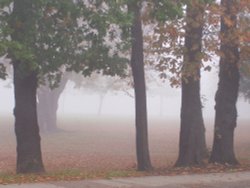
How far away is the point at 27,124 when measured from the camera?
1700cm

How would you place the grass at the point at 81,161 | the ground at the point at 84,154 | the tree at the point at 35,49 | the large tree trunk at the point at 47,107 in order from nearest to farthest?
the tree at the point at 35,49 → the grass at the point at 81,161 → the ground at the point at 84,154 → the large tree trunk at the point at 47,107

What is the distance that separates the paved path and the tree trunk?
10.9 ft

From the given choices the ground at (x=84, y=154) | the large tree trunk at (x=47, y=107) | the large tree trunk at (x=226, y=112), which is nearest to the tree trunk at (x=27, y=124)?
the ground at (x=84, y=154)

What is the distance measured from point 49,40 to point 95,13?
1667mm

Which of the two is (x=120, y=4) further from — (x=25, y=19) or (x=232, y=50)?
(x=232, y=50)

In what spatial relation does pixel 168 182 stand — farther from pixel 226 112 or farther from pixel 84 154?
Result: pixel 84 154

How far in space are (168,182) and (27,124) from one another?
500 cm

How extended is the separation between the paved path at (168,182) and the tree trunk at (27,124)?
3314 millimetres

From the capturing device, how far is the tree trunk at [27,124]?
16.9 m

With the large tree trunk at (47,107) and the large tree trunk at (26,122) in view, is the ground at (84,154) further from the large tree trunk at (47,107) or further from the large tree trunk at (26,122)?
the large tree trunk at (26,122)

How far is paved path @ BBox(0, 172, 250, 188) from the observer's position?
13.5 meters

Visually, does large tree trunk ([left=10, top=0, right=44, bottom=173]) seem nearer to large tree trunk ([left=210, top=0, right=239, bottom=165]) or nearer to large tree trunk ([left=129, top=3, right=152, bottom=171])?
large tree trunk ([left=129, top=3, right=152, bottom=171])

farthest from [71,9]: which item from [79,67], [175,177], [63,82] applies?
[63,82]

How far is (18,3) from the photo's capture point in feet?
49.4
